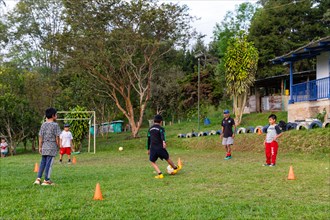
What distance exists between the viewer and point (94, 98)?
31578mm

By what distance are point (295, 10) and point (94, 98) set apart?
18.9 metres

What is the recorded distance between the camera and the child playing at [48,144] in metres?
8.10

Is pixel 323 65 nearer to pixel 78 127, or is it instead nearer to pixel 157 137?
pixel 78 127

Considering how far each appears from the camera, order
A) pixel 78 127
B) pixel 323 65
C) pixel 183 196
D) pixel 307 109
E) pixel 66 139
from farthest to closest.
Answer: pixel 78 127 < pixel 323 65 < pixel 307 109 < pixel 66 139 < pixel 183 196

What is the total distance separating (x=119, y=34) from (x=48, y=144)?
55.8 ft

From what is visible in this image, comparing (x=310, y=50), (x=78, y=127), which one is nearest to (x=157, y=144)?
(x=310, y=50)

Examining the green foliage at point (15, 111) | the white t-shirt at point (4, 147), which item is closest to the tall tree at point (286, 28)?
the green foliage at point (15, 111)

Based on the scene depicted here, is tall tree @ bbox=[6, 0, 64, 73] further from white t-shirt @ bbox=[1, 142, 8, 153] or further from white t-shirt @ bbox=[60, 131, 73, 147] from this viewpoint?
white t-shirt @ bbox=[60, 131, 73, 147]

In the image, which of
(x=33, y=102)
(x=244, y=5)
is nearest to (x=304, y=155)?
(x=33, y=102)

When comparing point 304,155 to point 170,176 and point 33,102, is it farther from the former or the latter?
point 33,102

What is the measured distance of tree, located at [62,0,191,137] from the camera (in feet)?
79.0

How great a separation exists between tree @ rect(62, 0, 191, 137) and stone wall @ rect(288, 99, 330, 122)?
9.03m

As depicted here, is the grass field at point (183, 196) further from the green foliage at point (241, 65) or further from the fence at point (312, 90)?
the green foliage at point (241, 65)

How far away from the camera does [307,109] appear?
2025cm
